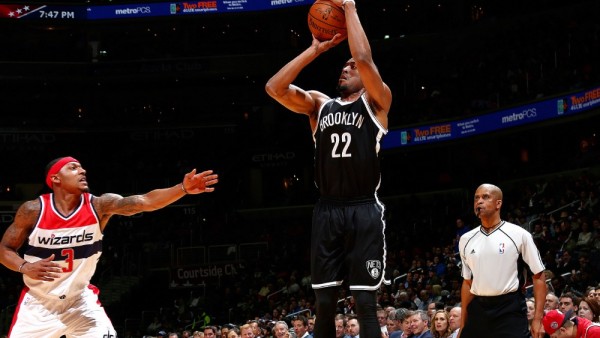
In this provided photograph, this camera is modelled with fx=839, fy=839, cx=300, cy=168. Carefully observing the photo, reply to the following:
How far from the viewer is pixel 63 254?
716 cm

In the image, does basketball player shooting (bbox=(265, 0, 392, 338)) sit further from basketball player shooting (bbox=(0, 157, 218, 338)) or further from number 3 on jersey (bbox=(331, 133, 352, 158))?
basketball player shooting (bbox=(0, 157, 218, 338))

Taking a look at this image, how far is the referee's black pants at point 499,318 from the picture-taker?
25.3 feet

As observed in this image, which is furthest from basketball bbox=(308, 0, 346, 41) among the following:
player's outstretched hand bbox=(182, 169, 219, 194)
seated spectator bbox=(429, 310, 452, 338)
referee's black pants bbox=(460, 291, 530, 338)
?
seated spectator bbox=(429, 310, 452, 338)

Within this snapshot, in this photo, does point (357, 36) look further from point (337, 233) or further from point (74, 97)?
point (74, 97)

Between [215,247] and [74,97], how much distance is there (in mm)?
9862

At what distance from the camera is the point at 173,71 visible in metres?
32.7

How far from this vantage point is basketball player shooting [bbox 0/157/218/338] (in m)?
7.02

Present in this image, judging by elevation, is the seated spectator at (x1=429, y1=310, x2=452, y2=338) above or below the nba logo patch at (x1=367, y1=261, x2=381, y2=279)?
below

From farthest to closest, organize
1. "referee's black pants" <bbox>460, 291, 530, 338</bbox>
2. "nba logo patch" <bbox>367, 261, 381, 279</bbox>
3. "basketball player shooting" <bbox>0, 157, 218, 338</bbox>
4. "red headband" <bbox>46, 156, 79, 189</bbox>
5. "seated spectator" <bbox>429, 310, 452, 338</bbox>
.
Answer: "seated spectator" <bbox>429, 310, 452, 338</bbox> → "referee's black pants" <bbox>460, 291, 530, 338</bbox> → "red headband" <bbox>46, 156, 79, 189</bbox> → "basketball player shooting" <bbox>0, 157, 218, 338</bbox> → "nba logo patch" <bbox>367, 261, 381, 279</bbox>

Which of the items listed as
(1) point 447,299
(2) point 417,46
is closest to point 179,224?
(2) point 417,46

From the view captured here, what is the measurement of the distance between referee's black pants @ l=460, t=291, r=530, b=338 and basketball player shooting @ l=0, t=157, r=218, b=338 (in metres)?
2.91

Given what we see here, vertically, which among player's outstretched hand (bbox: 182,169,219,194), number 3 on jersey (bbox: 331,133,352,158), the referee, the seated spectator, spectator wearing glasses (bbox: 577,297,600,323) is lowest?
the seated spectator

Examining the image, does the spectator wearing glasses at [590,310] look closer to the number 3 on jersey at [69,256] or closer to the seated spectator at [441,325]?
the seated spectator at [441,325]

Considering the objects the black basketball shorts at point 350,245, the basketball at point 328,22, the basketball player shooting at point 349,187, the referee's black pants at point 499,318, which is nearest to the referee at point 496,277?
the referee's black pants at point 499,318
